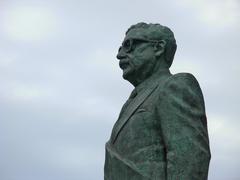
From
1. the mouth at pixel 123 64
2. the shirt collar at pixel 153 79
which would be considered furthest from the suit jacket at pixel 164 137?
the mouth at pixel 123 64

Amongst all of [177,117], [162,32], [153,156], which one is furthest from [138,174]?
[162,32]

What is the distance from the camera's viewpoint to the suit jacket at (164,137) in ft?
27.9

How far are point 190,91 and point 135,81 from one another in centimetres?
108

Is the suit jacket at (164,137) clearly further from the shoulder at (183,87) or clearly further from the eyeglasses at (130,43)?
the eyeglasses at (130,43)

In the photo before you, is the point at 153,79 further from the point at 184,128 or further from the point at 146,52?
the point at 184,128

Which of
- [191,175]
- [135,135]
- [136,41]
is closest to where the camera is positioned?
[191,175]

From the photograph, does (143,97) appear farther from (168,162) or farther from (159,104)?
(168,162)

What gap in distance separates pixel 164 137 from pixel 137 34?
1.73 meters

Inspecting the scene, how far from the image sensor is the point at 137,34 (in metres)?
9.67

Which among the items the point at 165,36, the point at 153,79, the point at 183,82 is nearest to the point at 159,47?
the point at 165,36

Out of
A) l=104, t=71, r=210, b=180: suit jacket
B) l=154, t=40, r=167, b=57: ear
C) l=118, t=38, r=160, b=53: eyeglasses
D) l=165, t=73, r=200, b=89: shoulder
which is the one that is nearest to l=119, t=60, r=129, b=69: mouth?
l=118, t=38, r=160, b=53: eyeglasses

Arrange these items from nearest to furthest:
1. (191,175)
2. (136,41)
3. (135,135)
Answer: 1. (191,175)
2. (135,135)
3. (136,41)

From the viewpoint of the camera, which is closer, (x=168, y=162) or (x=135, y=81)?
(x=168, y=162)

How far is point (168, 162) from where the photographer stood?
8.58 metres
